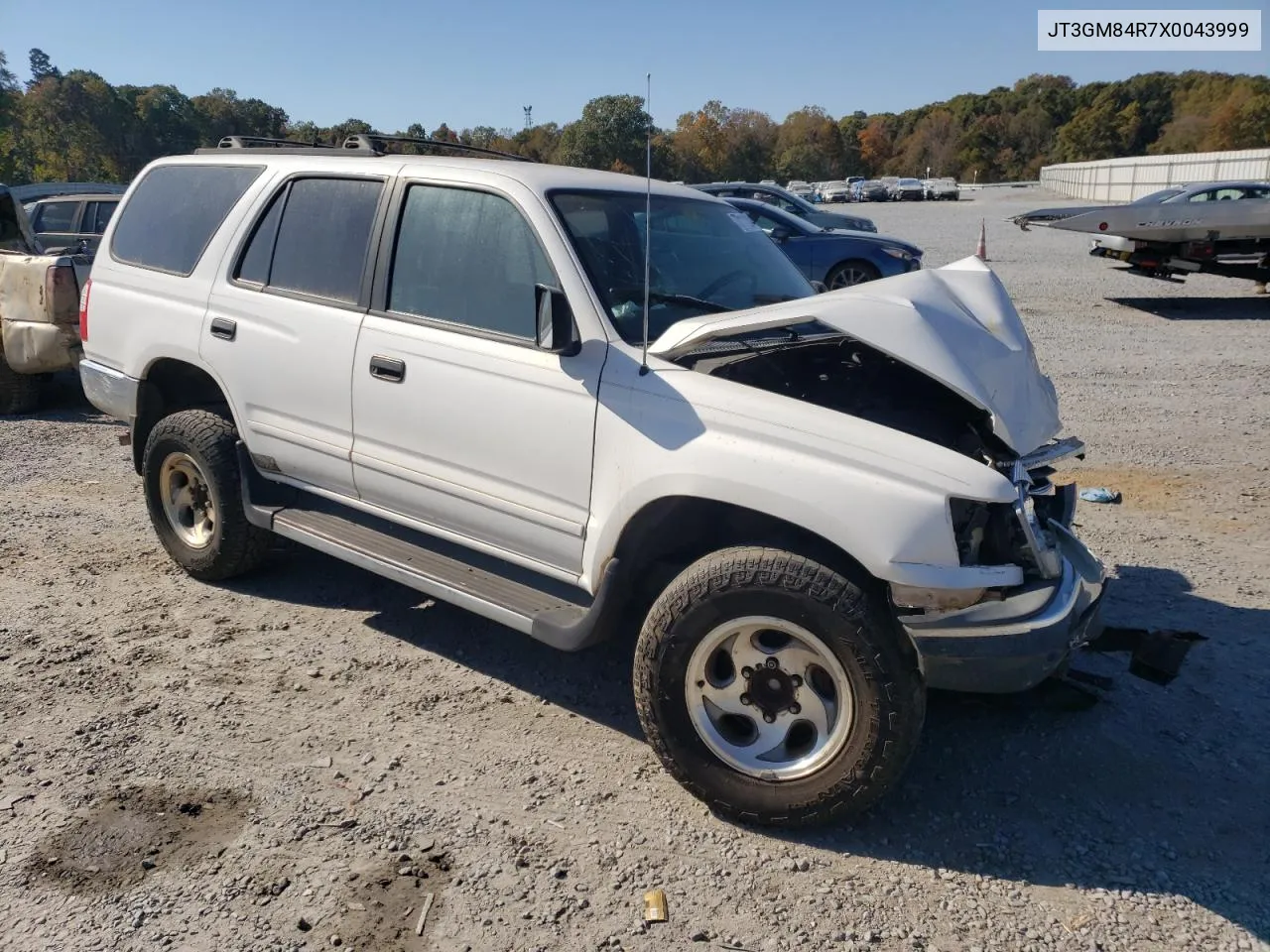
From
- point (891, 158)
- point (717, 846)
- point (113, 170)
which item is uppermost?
point (891, 158)

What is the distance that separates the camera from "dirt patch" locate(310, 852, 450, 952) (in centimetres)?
273

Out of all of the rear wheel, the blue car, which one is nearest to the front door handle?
the blue car

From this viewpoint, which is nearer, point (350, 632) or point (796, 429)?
point (796, 429)

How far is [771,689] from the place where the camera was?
3.21 m

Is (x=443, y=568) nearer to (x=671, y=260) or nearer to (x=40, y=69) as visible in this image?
(x=671, y=260)

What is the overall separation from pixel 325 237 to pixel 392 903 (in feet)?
9.21

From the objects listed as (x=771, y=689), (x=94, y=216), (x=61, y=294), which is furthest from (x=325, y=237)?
(x=94, y=216)

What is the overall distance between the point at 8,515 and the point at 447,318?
4.08 meters

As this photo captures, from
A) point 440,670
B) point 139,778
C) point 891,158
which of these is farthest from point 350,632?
point 891,158

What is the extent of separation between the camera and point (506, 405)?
3.65 m

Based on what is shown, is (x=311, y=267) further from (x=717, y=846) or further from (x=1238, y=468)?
(x=1238, y=468)

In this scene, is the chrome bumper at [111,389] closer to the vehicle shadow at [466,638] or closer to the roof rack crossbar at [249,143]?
the vehicle shadow at [466,638]

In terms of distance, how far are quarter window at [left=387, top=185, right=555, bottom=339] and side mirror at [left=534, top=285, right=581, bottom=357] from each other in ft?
0.76

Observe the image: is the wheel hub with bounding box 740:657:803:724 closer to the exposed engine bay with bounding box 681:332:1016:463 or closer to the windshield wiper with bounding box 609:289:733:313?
the exposed engine bay with bounding box 681:332:1016:463
